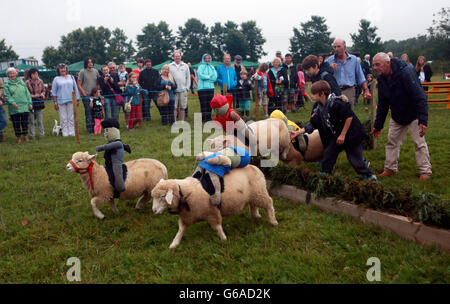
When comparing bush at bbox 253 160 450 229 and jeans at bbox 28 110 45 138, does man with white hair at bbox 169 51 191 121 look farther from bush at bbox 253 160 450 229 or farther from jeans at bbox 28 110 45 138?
bush at bbox 253 160 450 229

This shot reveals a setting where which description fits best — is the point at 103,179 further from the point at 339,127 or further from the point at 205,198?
the point at 339,127

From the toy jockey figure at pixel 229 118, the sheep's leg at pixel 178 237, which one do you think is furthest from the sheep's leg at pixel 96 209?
the toy jockey figure at pixel 229 118

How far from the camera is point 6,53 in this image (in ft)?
257

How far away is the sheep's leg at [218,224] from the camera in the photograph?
4.12 m

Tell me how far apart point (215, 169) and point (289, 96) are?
11.3m

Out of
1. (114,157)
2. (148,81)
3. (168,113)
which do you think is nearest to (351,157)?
(114,157)

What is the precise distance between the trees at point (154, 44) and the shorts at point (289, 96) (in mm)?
77358

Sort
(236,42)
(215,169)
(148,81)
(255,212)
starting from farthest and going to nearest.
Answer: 1. (236,42)
2. (148,81)
3. (255,212)
4. (215,169)

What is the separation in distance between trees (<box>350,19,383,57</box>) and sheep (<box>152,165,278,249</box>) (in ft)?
190

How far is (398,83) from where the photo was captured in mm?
5633

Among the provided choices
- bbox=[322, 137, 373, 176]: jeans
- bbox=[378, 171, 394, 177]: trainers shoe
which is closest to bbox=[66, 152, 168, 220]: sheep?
bbox=[322, 137, 373, 176]: jeans

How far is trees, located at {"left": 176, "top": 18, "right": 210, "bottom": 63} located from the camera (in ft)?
302
